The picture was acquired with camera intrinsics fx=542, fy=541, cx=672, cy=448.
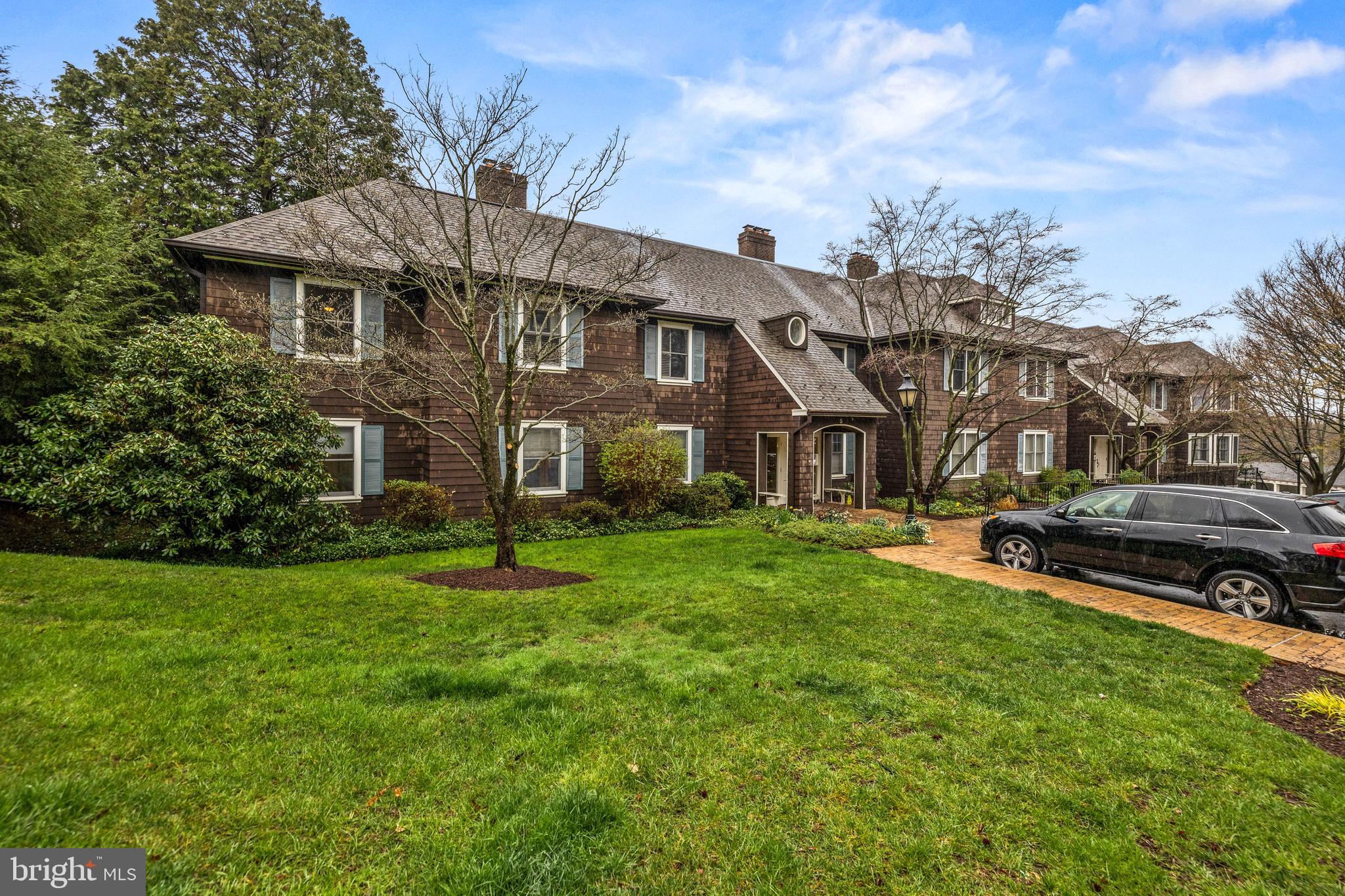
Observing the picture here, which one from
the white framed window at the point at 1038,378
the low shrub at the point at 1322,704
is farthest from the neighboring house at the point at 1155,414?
the low shrub at the point at 1322,704

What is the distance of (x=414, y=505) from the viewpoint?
11.5m

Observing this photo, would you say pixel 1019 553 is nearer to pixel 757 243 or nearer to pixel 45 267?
pixel 757 243

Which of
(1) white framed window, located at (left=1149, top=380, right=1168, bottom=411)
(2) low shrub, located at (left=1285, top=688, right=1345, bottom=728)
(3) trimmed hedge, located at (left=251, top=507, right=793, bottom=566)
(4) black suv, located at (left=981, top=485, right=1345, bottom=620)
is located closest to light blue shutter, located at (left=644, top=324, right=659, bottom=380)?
(3) trimmed hedge, located at (left=251, top=507, right=793, bottom=566)

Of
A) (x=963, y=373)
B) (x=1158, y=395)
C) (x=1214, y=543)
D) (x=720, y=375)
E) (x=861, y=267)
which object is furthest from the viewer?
(x=1158, y=395)

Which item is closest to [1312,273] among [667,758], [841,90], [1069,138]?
[1069,138]

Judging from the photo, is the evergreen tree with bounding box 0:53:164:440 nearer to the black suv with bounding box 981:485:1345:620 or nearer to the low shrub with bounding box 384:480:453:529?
the low shrub with bounding box 384:480:453:529

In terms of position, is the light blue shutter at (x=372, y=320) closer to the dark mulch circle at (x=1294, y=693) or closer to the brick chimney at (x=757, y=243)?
the dark mulch circle at (x=1294, y=693)

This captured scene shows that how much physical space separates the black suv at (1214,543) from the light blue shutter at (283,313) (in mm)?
14486

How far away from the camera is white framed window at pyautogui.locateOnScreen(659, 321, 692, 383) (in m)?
15.7

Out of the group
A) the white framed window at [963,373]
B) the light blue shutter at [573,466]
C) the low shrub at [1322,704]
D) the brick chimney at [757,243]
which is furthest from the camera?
the brick chimney at [757,243]

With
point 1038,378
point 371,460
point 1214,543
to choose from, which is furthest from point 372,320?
point 1038,378

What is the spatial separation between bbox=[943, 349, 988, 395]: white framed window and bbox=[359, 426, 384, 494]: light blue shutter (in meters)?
15.8

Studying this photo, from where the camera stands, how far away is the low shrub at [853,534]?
Result: 11.8 m

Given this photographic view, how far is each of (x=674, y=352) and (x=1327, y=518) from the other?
12.8 m
